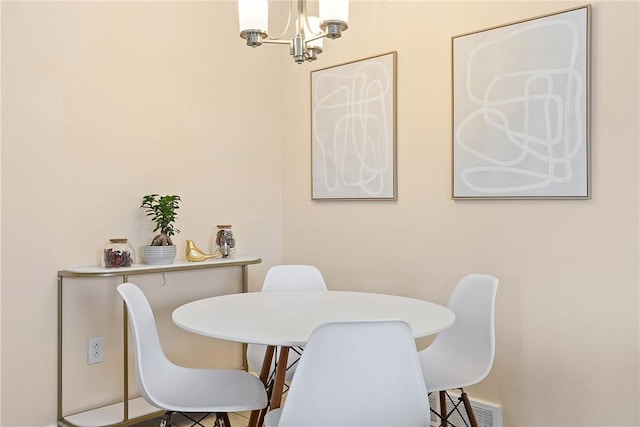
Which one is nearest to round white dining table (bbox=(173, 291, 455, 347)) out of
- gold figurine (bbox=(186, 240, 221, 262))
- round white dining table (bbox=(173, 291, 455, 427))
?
round white dining table (bbox=(173, 291, 455, 427))

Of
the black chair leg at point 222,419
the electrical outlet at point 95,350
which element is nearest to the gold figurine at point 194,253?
the electrical outlet at point 95,350

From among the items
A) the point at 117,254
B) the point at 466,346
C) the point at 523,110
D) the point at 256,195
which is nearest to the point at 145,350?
the point at 117,254

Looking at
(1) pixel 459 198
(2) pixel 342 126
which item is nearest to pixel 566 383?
(1) pixel 459 198

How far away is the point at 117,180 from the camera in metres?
2.78

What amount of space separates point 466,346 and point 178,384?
Result: 45.6 inches

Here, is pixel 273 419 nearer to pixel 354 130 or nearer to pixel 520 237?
pixel 520 237

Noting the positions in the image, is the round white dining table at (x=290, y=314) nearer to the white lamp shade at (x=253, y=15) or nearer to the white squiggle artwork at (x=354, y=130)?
the white squiggle artwork at (x=354, y=130)

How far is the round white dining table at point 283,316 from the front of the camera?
170 cm

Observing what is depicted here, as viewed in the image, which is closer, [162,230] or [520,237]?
[520,237]

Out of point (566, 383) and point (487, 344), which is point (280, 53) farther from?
point (566, 383)

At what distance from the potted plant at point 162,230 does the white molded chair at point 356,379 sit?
1.49 m

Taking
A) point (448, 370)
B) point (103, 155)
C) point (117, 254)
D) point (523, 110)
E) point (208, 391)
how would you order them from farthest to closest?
point (103, 155) → point (117, 254) → point (523, 110) → point (448, 370) → point (208, 391)

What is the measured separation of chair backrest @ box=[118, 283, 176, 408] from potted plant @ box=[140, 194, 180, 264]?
25.9 inches

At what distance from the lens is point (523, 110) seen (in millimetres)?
2475
